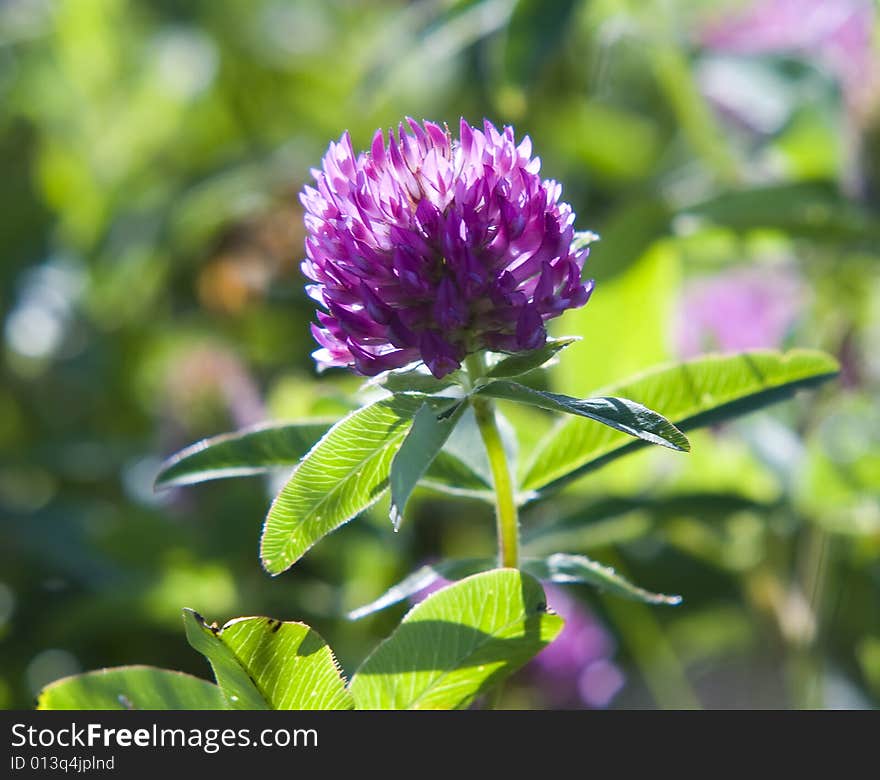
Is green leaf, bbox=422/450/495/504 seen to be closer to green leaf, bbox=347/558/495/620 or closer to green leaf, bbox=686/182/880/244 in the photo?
green leaf, bbox=347/558/495/620


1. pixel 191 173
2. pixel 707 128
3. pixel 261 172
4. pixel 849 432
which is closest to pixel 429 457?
pixel 849 432

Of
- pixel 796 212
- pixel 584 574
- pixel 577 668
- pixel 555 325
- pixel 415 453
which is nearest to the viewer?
pixel 415 453

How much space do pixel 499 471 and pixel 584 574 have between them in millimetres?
78

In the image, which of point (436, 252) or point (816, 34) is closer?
point (436, 252)

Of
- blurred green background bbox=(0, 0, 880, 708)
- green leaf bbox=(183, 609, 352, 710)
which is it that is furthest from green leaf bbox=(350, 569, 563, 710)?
blurred green background bbox=(0, 0, 880, 708)

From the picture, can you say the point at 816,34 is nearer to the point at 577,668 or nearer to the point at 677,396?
the point at 577,668

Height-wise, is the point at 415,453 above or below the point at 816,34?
below

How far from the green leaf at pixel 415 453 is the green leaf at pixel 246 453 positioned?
0.47 feet

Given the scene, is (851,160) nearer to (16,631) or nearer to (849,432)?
(849,432)

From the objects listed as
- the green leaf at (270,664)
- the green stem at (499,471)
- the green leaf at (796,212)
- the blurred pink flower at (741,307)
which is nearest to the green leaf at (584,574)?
the green stem at (499,471)

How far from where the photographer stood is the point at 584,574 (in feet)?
2.32

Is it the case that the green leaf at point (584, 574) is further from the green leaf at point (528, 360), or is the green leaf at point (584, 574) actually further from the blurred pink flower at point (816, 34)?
the blurred pink flower at point (816, 34)

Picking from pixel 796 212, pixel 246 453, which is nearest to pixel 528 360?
pixel 246 453

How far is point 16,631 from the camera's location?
139cm
